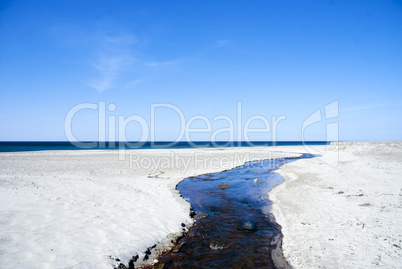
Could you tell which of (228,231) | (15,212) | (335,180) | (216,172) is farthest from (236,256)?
(216,172)

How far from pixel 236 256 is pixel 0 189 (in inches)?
544

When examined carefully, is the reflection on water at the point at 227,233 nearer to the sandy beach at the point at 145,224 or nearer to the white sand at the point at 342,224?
the sandy beach at the point at 145,224

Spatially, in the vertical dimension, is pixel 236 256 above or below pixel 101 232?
below

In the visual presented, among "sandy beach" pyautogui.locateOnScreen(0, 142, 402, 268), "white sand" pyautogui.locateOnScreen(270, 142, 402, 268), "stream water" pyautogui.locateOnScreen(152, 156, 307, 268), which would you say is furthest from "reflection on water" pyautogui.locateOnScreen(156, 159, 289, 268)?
"white sand" pyautogui.locateOnScreen(270, 142, 402, 268)

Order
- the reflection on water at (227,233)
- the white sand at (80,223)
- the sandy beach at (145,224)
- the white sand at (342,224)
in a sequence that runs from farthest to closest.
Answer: the reflection on water at (227,233), the white sand at (342,224), the sandy beach at (145,224), the white sand at (80,223)

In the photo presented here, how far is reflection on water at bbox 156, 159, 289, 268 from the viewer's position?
21.2ft

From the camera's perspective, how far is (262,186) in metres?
17.1

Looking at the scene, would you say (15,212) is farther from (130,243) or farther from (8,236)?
(130,243)

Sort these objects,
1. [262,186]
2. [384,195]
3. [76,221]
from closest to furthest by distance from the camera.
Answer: [76,221], [384,195], [262,186]

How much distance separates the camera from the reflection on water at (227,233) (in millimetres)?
6465

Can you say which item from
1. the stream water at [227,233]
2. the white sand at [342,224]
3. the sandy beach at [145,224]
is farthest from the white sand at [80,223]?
the white sand at [342,224]

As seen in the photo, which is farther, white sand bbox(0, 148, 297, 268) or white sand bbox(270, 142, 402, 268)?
white sand bbox(270, 142, 402, 268)

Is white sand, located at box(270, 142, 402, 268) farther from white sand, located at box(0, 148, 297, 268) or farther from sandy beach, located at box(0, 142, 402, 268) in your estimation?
white sand, located at box(0, 148, 297, 268)

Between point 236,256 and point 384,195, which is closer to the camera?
point 236,256
